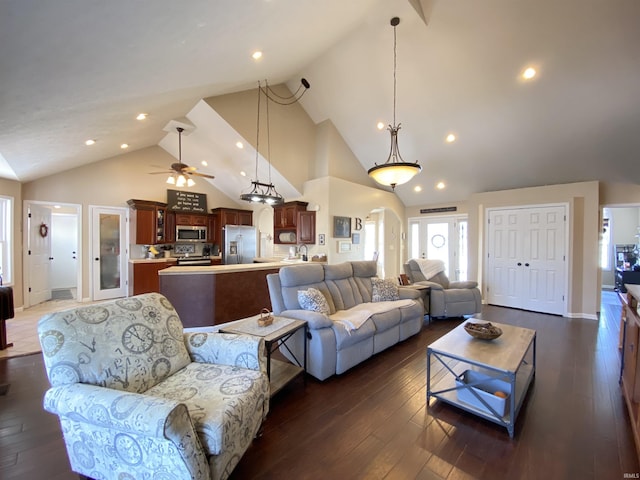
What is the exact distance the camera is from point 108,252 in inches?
240

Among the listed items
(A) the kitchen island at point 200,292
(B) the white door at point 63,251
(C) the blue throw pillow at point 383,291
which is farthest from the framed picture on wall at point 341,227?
(B) the white door at point 63,251

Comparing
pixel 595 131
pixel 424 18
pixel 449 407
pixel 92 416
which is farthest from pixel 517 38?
pixel 92 416

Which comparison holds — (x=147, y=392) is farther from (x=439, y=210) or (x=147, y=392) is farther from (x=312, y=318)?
(x=439, y=210)

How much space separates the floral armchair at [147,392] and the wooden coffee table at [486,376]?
152 centimetres

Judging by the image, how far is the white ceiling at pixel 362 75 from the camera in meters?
2.06

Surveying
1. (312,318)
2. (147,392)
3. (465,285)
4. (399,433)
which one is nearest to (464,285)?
(465,285)

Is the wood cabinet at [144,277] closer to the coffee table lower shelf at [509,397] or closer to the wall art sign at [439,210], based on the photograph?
the coffee table lower shelf at [509,397]

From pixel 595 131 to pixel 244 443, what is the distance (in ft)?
20.2

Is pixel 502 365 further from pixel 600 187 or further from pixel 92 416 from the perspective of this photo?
pixel 600 187

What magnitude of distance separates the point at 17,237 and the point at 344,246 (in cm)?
616

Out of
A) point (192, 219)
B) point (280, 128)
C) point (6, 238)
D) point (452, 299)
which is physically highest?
point (280, 128)

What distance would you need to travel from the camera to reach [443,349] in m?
2.21

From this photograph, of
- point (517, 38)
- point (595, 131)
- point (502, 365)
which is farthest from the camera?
point (595, 131)

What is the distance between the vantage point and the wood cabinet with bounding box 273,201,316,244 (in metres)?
5.86
